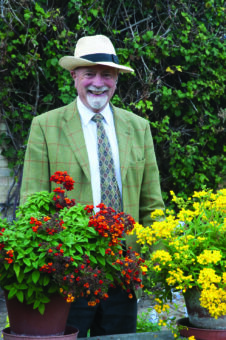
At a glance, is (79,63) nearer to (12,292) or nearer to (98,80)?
(98,80)

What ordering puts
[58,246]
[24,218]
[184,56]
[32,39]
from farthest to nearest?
1. [184,56]
2. [32,39]
3. [24,218]
4. [58,246]

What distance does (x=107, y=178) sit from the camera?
2.79 meters

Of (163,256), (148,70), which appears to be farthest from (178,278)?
(148,70)

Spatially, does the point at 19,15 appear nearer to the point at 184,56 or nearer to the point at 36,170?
the point at 184,56

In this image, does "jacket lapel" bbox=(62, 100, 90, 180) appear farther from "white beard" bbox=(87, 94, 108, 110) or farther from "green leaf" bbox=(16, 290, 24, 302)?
"green leaf" bbox=(16, 290, 24, 302)

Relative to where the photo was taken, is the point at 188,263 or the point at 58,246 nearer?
the point at 58,246

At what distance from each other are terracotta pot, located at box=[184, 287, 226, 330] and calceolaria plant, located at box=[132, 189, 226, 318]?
1.0 inches

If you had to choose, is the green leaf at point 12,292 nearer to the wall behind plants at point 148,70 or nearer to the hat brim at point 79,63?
the hat brim at point 79,63

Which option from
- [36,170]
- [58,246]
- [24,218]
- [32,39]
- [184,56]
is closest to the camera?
[58,246]

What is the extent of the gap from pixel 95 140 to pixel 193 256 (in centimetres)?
102

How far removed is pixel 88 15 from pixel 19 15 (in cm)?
69

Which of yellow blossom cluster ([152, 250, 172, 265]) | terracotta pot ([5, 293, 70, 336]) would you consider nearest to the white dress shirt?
yellow blossom cluster ([152, 250, 172, 265])

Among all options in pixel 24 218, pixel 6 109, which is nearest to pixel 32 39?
pixel 6 109

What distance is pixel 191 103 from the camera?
20.7ft
